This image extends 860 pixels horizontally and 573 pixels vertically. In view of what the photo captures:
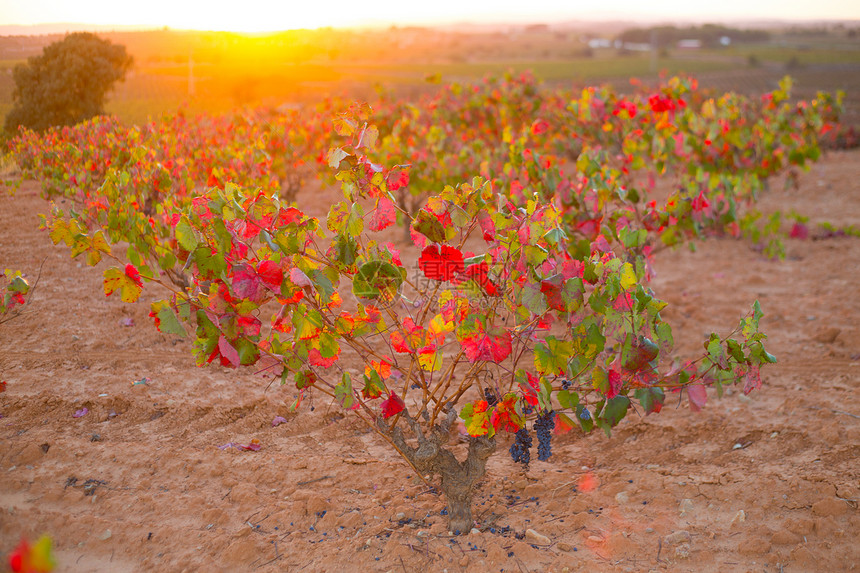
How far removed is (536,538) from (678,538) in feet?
1.87

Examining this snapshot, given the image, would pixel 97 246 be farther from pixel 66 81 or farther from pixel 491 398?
pixel 66 81

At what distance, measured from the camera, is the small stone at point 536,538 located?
2.53 meters

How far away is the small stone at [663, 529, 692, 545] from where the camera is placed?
252 cm

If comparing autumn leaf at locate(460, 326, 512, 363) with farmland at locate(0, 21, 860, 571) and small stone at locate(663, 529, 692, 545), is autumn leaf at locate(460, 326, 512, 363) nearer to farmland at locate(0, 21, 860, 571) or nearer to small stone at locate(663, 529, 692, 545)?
farmland at locate(0, 21, 860, 571)

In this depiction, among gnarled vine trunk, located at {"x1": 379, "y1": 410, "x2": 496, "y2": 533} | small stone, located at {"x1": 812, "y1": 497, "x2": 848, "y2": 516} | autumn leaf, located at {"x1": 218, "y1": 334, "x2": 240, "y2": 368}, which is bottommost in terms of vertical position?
small stone, located at {"x1": 812, "y1": 497, "x2": 848, "y2": 516}

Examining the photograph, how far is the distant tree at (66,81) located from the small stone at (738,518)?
15.4 ft

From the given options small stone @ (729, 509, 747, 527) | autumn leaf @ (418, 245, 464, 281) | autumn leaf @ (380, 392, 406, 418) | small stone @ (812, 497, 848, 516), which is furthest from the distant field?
small stone @ (812, 497, 848, 516)

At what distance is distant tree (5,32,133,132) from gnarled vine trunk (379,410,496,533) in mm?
3427

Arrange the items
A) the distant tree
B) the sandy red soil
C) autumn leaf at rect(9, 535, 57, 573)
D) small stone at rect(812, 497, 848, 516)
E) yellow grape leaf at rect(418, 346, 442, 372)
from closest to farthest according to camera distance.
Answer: autumn leaf at rect(9, 535, 57, 573), yellow grape leaf at rect(418, 346, 442, 372), the sandy red soil, small stone at rect(812, 497, 848, 516), the distant tree

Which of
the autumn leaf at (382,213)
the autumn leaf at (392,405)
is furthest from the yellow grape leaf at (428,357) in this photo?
the autumn leaf at (382,213)

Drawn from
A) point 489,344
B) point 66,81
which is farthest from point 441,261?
point 66,81

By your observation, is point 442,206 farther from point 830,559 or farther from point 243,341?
point 830,559

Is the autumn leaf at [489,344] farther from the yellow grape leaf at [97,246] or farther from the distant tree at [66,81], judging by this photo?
the distant tree at [66,81]

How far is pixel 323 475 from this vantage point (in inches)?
118
